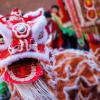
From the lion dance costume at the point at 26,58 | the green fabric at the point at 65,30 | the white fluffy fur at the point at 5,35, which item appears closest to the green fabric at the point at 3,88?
the lion dance costume at the point at 26,58

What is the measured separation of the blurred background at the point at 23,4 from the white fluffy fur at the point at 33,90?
438cm

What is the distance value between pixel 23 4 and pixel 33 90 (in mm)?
4899

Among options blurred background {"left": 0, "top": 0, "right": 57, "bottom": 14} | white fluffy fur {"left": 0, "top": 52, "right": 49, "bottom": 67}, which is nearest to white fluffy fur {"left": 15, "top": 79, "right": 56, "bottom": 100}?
white fluffy fur {"left": 0, "top": 52, "right": 49, "bottom": 67}

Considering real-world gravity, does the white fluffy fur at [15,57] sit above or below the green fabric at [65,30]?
above

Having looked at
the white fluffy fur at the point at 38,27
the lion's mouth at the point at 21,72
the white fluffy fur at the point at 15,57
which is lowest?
the lion's mouth at the point at 21,72

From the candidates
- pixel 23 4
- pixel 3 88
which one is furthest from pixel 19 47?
pixel 23 4

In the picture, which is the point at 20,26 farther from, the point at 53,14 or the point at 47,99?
the point at 53,14

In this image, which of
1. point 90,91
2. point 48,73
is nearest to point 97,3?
point 90,91

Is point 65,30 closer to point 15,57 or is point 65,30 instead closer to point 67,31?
point 67,31

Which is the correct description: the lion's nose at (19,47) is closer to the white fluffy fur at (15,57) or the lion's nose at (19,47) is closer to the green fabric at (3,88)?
the white fluffy fur at (15,57)

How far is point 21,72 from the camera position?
6.76ft

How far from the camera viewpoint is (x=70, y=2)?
4.42 metres

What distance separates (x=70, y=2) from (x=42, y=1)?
228 centimetres

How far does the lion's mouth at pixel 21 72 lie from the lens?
2054 mm
